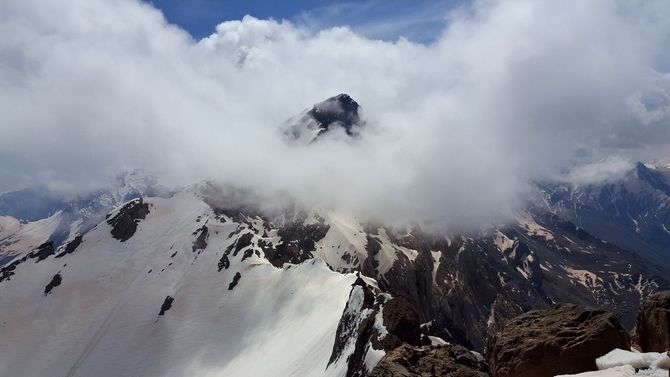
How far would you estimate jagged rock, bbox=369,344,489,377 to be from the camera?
129ft

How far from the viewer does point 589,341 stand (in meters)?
34.1

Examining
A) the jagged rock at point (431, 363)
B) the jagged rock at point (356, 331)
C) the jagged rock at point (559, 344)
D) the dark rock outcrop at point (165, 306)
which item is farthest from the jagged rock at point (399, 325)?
the dark rock outcrop at point (165, 306)

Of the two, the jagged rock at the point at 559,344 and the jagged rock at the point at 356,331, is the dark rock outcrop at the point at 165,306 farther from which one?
the jagged rock at the point at 559,344

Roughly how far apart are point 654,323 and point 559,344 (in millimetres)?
7540

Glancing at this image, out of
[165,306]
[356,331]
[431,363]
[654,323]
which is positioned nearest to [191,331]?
[165,306]

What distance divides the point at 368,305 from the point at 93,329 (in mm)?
126779

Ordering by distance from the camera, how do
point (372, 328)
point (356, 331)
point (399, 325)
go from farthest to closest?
point (356, 331), point (372, 328), point (399, 325)

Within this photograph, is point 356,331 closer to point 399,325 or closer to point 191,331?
point 399,325

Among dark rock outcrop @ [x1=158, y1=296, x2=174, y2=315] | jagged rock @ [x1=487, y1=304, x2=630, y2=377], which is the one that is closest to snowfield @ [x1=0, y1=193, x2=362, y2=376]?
dark rock outcrop @ [x1=158, y1=296, x2=174, y2=315]

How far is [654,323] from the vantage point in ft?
123

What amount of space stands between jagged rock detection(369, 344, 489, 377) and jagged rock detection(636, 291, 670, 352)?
10.4 metres

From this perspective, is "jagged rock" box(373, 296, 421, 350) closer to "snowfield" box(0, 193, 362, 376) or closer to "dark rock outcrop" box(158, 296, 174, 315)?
"snowfield" box(0, 193, 362, 376)

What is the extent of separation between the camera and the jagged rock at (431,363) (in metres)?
39.4

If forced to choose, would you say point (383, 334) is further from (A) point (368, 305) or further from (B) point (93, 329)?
(B) point (93, 329)
